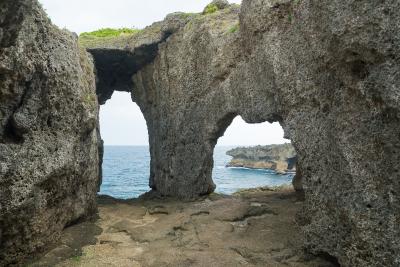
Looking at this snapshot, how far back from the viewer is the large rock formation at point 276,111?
9719 mm

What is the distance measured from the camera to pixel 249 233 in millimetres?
16047

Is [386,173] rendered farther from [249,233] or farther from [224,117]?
[224,117]

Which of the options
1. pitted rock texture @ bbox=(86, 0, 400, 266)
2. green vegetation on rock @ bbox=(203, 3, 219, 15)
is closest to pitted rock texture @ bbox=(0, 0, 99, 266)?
pitted rock texture @ bbox=(86, 0, 400, 266)

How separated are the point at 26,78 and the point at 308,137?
9690 mm

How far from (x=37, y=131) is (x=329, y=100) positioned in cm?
1030

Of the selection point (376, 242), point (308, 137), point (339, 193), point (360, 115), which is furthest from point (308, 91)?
point (376, 242)

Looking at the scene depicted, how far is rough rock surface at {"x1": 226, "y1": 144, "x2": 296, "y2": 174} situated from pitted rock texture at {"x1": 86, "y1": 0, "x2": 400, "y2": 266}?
83.4 metres

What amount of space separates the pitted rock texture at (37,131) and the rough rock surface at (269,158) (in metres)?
89.1

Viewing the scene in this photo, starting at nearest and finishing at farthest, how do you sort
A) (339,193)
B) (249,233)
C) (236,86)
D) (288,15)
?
(339,193), (288,15), (249,233), (236,86)

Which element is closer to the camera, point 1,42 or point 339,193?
point 1,42

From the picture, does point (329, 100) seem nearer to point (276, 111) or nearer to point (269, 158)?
point (276, 111)

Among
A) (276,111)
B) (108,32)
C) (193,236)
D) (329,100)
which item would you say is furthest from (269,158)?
(329,100)

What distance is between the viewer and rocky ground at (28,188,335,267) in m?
13.3

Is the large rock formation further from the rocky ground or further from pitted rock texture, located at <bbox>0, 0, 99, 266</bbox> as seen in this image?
the rocky ground
